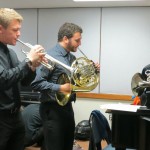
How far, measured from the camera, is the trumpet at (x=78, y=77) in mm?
2104

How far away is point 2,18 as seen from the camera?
1716 millimetres

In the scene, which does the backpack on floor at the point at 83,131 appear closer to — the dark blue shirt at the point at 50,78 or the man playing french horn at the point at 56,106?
the man playing french horn at the point at 56,106

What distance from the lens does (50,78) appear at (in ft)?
7.13

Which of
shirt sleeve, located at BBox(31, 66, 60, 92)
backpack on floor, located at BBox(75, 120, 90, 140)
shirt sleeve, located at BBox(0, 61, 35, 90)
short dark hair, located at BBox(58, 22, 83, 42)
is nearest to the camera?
shirt sleeve, located at BBox(0, 61, 35, 90)

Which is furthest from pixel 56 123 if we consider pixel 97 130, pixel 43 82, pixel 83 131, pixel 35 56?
pixel 83 131

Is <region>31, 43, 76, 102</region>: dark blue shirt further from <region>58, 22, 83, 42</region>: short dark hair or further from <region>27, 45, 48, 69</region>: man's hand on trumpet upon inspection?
<region>27, 45, 48, 69</region>: man's hand on trumpet

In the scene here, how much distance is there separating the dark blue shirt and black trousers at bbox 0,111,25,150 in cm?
33

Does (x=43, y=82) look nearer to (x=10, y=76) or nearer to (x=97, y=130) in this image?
(x=10, y=76)

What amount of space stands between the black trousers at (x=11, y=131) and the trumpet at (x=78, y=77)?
1.32ft

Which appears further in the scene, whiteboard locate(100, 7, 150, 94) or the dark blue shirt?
whiteboard locate(100, 7, 150, 94)

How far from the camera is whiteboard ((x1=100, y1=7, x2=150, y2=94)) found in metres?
4.14

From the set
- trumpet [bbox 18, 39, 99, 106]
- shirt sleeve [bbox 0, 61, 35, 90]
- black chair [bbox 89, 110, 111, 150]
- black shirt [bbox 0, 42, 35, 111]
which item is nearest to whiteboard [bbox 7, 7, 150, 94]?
black chair [bbox 89, 110, 111, 150]

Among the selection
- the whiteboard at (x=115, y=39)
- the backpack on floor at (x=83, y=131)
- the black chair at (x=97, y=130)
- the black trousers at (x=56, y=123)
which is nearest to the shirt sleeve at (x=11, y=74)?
the black trousers at (x=56, y=123)

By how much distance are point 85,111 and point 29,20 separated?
166cm
